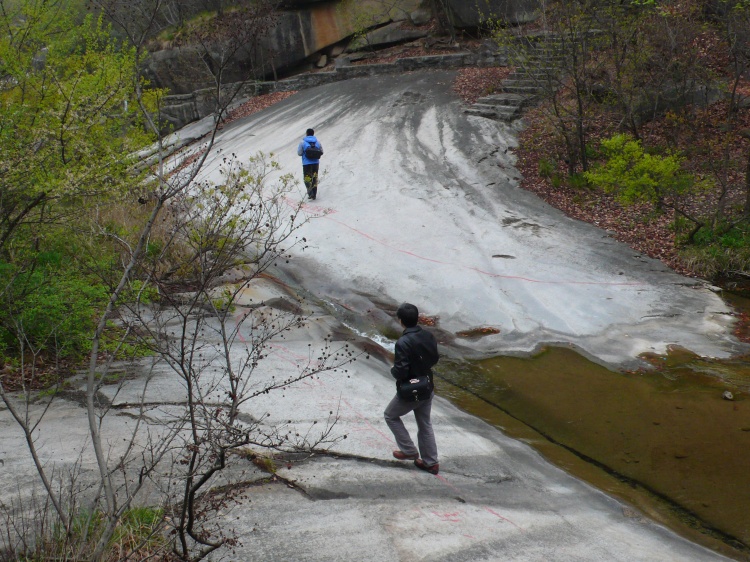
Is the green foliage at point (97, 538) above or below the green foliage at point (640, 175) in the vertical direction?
below

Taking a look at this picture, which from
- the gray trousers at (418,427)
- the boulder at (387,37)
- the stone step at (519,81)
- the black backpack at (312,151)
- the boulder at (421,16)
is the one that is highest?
the boulder at (421,16)

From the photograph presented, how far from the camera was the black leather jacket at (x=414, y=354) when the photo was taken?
20.7 feet

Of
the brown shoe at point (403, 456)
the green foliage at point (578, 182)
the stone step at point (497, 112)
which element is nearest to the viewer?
the brown shoe at point (403, 456)

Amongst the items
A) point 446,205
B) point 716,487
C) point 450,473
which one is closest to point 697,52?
point 446,205

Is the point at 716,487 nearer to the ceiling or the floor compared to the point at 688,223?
nearer to the floor

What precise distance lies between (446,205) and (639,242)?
4087 mm

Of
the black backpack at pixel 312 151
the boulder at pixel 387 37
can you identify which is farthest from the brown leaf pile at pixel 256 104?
the black backpack at pixel 312 151

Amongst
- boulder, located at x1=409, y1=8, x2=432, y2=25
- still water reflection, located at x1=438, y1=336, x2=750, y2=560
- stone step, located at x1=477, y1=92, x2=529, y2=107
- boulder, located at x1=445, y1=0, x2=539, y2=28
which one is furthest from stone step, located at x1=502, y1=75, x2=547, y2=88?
Answer: still water reflection, located at x1=438, y1=336, x2=750, y2=560

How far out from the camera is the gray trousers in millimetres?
6570

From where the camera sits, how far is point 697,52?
16.7 meters

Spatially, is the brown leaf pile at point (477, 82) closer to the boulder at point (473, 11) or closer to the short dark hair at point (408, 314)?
the boulder at point (473, 11)

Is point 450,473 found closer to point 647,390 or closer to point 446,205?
point 647,390

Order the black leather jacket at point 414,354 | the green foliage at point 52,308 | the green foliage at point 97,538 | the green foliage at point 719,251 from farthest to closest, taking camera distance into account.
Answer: the green foliage at point 719,251 → the green foliage at point 52,308 → the black leather jacket at point 414,354 → the green foliage at point 97,538

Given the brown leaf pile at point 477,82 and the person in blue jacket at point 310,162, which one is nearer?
the person in blue jacket at point 310,162
